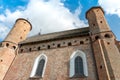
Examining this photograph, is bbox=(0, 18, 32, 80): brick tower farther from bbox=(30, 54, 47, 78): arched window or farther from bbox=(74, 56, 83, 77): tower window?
bbox=(74, 56, 83, 77): tower window

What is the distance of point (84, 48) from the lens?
18500 millimetres

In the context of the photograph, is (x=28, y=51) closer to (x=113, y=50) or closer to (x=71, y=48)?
(x=71, y=48)

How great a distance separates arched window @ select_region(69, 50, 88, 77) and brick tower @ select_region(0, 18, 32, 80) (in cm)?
894

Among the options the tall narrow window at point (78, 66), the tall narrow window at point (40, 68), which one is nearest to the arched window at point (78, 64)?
the tall narrow window at point (78, 66)

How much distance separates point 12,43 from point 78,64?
11415 millimetres

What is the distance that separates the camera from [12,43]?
74.8 feet

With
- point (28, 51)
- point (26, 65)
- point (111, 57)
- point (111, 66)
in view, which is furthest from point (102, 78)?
point (28, 51)

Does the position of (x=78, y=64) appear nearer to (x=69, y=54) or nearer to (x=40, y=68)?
(x=69, y=54)

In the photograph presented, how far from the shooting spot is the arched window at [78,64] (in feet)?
52.3

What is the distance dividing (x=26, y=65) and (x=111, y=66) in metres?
10.7

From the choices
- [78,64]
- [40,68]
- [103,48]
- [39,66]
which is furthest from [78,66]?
[39,66]

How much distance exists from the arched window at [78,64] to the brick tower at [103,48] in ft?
4.84

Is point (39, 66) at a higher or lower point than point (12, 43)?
lower

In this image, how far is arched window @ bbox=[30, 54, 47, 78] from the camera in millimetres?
17764
